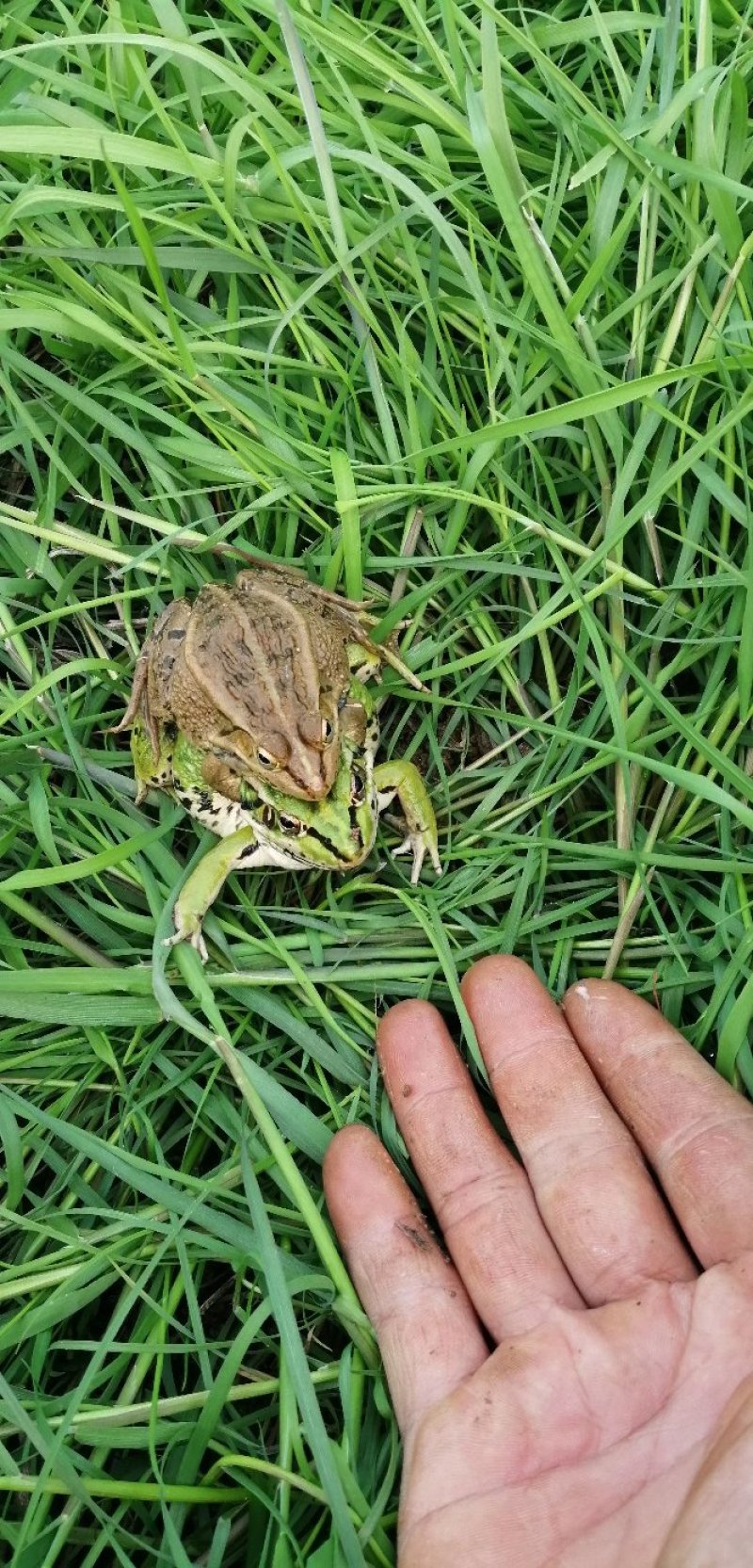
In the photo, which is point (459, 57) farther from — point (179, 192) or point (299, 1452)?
point (299, 1452)

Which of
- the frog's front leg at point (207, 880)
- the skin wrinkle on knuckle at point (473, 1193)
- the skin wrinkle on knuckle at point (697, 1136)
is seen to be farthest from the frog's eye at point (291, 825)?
the skin wrinkle on knuckle at point (697, 1136)

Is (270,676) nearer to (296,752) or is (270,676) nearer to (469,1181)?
(296,752)

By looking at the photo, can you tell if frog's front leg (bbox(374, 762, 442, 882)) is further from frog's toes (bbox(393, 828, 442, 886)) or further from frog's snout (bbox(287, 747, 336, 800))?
frog's snout (bbox(287, 747, 336, 800))

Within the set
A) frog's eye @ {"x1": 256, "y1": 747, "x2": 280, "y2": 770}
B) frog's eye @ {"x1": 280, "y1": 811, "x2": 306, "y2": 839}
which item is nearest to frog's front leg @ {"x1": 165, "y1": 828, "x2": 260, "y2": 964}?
frog's eye @ {"x1": 280, "y1": 811, "x2": 306, "y2": 839}

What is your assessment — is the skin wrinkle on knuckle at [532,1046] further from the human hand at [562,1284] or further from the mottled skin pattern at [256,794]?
the mottled skin pattern at [256,794]

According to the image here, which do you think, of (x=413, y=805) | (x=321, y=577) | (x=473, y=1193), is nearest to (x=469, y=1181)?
A: (x=473, y=1193)
